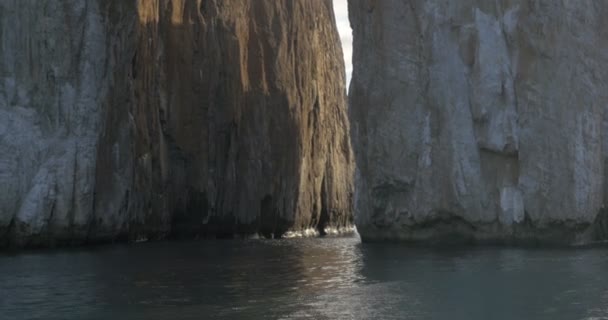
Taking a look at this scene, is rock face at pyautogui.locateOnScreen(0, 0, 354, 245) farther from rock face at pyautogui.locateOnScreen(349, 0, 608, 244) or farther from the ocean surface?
rock face at pyautogui.locateOnScreen(349, 0, 608, 244)

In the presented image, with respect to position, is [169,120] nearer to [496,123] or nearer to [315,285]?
[496,123]

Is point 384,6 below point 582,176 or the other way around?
the other way around

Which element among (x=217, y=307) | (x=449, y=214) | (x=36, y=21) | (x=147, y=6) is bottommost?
(x=217, y=307)

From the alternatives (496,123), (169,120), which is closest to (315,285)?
(496,123)

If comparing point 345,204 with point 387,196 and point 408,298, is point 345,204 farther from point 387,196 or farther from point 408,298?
point 408,298

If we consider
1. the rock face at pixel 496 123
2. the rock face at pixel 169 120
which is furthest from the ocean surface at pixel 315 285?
the rock face at pixel 169 120

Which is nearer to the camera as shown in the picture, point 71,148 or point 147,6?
point 71,148

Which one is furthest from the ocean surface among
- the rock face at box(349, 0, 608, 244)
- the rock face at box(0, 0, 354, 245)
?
the rock face at box(0, 0, 354, 245)

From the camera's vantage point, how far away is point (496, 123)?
1203 inches

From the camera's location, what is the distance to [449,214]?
3189 cm

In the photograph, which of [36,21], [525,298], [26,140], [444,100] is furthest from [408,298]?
[36,21]

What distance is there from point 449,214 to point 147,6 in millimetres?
18113

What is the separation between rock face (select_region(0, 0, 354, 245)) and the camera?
107ft

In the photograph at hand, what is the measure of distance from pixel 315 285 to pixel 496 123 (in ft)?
42.5
